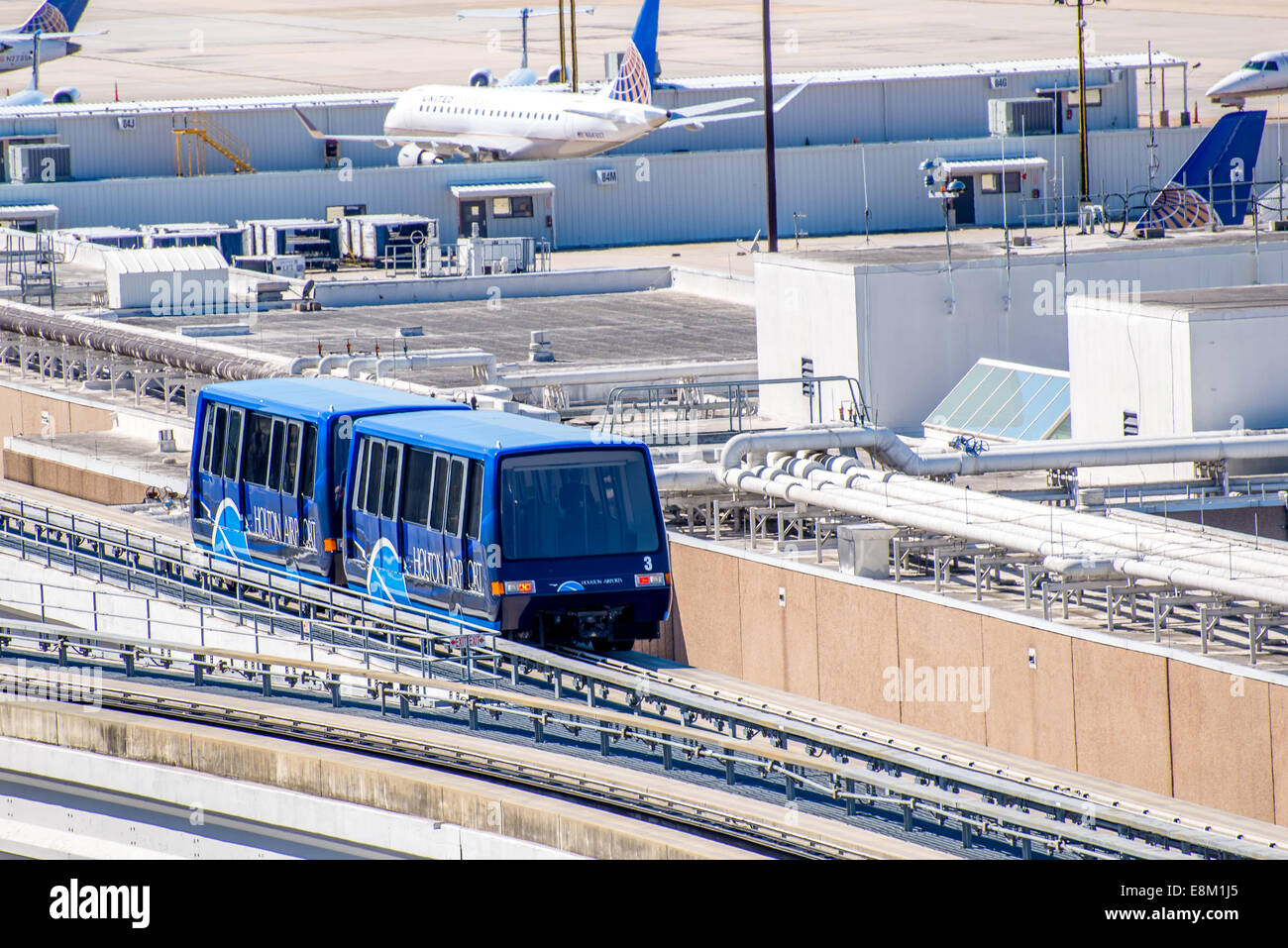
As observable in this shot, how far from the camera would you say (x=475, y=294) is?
6412cm

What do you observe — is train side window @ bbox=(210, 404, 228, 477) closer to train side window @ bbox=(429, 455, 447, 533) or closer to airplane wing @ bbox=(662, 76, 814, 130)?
train side window @ bbox=(429, 455, 447, 533)

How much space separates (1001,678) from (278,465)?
9.91 metres

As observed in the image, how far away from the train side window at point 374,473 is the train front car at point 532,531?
46 cm

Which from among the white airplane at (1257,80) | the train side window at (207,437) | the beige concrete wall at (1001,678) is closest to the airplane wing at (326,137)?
the white airplane at (1257,80)

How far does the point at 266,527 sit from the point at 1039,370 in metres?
15.3

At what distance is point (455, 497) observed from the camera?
82.6 ft

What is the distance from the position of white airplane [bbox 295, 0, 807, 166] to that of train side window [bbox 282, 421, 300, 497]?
170 ft

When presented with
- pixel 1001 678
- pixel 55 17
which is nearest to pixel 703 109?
pixel 55 17

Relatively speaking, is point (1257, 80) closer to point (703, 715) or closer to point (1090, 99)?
point (1090, 99)

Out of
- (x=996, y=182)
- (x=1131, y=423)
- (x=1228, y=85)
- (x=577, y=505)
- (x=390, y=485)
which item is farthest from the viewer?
(x=1228, y=85)

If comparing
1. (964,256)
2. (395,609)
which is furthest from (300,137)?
(395,609)

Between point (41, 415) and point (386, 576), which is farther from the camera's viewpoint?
point (41, 415)

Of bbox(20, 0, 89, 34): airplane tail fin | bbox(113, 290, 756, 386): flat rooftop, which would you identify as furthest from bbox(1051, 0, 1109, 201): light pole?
bbox(20, 0, 89, 34): airplane tail fin

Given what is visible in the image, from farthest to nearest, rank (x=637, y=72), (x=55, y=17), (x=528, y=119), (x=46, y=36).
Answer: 1. (x=55, y=17)
2. (x=46, y=36)
3. (x=637, y=72)
4. (x=528, y=119)
